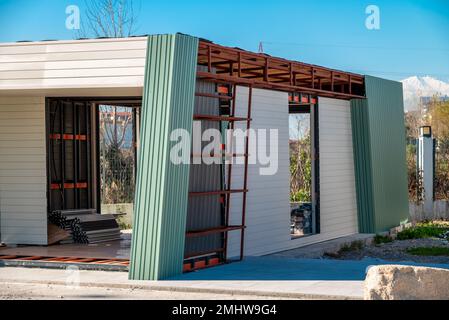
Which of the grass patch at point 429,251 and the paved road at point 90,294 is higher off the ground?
the paved road at point 90,294

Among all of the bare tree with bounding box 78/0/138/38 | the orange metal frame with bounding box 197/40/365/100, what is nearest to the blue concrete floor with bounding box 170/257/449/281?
the orange metal frame with bounding box 197/40/365/100

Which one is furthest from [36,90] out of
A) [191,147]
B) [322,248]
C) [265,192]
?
Answer: [322,248]

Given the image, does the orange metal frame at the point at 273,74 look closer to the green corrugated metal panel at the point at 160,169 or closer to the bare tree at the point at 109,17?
the green corrugated metal panel at the point at 160,169

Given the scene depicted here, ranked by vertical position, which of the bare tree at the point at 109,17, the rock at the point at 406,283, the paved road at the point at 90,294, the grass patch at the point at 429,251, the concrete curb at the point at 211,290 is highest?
the bare tree at the point at 109,17

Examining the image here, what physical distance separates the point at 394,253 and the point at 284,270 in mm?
5353

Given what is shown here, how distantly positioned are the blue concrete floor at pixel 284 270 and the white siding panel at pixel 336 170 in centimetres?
422

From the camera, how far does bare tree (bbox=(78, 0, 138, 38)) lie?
98.0ft

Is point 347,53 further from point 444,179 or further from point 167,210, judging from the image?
point 167,210

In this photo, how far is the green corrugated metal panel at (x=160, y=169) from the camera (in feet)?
37.8

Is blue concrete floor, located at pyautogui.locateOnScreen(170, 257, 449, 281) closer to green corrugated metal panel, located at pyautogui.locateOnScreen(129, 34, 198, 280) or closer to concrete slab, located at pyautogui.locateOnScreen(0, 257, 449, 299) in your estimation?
concrete slab, located at pyautogui.locateOnScreen(0, 257, 449, 299)

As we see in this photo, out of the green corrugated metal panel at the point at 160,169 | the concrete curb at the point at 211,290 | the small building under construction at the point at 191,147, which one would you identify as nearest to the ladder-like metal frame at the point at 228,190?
the small building under construction at the point at 191,147

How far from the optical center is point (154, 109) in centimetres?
1165

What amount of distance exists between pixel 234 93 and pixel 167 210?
2.67 m

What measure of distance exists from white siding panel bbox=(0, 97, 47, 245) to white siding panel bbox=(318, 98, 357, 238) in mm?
5753
